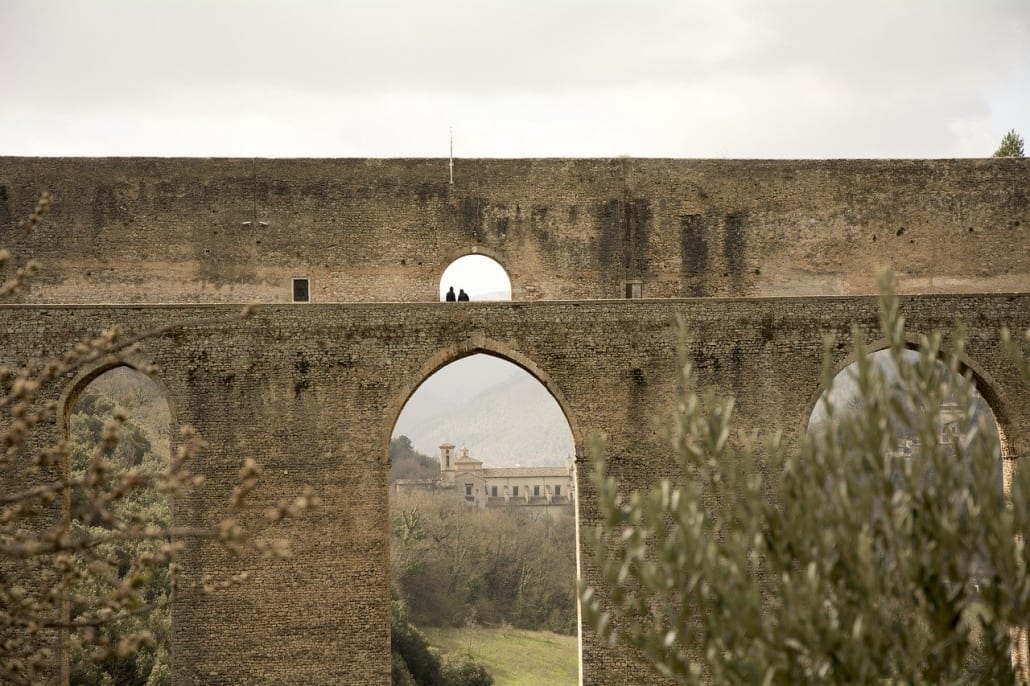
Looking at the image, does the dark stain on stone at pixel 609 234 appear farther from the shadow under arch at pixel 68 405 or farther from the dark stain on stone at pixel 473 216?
the shadow under arch at pixel 68 405

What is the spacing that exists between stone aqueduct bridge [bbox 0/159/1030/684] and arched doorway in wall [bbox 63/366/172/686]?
97cm

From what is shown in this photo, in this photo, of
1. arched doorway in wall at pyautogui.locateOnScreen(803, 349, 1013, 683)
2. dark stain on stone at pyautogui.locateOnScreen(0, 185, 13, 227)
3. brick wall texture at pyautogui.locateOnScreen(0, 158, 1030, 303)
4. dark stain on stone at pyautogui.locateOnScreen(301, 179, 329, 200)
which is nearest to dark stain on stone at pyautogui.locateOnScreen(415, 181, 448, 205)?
brick wall texture at pyautogui.locateOnScreen(0, 158, 1030, 303)

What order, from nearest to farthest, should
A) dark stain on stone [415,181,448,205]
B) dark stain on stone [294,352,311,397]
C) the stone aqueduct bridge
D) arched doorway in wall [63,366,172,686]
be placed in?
arched doorway in wall [63,366,172,686], the stone aqueduct bridge, dark stain on stone [294,352,311,397], dark stain on stone [415,181,448,205]

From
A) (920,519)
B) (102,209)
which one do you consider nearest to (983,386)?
(920,519)

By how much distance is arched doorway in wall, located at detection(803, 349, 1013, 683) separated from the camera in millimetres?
Result: 6824

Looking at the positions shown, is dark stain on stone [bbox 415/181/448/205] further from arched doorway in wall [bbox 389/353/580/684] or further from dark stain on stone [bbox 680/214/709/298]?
arched doorway in wall [bbox 389/353/580/684]

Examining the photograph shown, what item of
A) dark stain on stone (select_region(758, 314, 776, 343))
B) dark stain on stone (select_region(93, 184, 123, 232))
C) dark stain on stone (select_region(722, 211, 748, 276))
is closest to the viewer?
dark stain on stone (select_region(758, 314, 776, 343))

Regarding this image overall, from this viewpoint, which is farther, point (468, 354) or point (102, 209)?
point (102, 209)

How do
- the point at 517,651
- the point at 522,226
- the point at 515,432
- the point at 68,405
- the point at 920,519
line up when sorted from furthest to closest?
the point at 515,432
the point at 517,651
the point at 522,226
the point at 68,405
the point at 920,519

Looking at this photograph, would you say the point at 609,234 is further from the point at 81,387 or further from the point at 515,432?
the point at 515,432

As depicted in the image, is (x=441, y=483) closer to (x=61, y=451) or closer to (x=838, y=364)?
(x=838, y=364)

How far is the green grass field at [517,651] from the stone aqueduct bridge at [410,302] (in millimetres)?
18049

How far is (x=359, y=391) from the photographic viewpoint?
15.0 m

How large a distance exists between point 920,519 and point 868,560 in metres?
0.51
